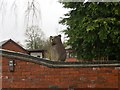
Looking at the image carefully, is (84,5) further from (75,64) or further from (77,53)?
(75,64)

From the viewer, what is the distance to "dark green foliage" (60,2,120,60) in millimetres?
11188

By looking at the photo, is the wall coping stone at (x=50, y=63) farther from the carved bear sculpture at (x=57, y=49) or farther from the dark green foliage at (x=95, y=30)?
the dark green foliage at (x=95, y=30)

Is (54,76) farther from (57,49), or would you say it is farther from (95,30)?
(95,30)

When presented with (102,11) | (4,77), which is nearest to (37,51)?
(102,11)

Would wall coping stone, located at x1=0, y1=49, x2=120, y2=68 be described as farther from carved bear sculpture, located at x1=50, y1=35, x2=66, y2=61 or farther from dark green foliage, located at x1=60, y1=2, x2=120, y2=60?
dark green foliage, located at x1=60, y1=2, x2=120, y2=60

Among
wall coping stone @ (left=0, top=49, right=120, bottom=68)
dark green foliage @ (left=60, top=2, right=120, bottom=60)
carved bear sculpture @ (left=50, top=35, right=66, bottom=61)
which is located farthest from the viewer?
dark green foliage @ (left=60, top=2, right=120, bottom=60)

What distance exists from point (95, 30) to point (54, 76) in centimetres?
499

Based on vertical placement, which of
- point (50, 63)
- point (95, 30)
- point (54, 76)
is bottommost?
point (54, 76)

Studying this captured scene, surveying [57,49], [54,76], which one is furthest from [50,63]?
[57,49]

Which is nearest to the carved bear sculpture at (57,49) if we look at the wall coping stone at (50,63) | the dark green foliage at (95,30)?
the wall coping stone at (50,63)

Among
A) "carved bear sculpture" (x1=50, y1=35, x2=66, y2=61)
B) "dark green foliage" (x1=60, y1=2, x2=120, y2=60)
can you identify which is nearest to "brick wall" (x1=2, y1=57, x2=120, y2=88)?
"carved bear sculpture" (x1=50, y1=35, x2=66, y2=61)

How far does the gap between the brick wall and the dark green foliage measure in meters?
4.04

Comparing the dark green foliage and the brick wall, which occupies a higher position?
the dark green foliage

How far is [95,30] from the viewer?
452 inches
